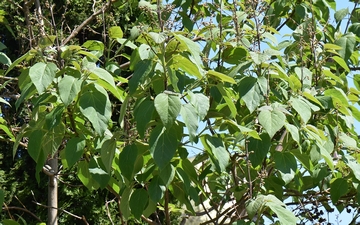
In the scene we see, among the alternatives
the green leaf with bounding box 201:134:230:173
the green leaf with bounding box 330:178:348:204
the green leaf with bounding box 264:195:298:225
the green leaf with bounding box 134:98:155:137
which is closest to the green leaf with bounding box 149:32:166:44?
the green leaf with bounding box 134:98:155:137

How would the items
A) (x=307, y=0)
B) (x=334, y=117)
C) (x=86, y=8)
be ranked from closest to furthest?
(x=334, y=117)
(x=307, y=0)
(x=86, y=8)

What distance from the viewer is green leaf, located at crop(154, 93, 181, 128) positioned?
190 centimetres

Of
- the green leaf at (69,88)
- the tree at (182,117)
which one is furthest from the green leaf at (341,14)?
the green leaf at (69,88)

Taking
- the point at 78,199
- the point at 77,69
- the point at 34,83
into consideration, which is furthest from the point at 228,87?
the point at 78,199

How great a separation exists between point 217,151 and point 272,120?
0.77 feet

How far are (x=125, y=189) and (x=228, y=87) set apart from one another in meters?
0.65

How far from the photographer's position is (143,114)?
1984 millimetres

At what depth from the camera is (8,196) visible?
5152 millimetres

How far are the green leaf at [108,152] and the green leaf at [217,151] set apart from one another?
0.35 m

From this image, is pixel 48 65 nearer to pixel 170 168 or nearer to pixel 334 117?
pixel 170 168

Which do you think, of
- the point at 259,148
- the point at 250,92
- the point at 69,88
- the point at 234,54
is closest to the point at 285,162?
the point at 259,148

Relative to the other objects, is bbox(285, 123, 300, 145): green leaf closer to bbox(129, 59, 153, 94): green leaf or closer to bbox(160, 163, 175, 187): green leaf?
bbox(160, 163, 175, 187): green leaf

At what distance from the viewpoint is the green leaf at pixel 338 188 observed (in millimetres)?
2671

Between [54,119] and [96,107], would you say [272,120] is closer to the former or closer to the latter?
[96,107]
